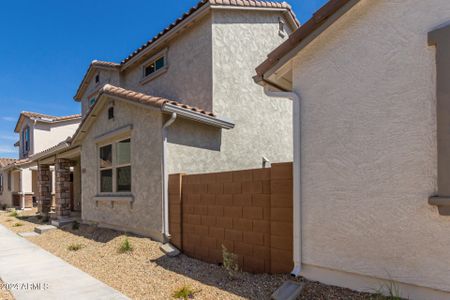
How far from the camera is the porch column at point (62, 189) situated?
45.2ft

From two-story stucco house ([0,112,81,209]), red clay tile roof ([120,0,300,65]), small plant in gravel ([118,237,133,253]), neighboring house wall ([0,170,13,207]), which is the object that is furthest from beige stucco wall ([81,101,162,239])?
neighboring house wall ([0,170,13,207])

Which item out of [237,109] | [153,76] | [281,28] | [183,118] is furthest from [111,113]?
[281,28]

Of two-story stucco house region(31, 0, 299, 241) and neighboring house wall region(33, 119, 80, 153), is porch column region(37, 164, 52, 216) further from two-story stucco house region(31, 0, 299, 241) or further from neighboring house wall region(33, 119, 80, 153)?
neighboring house wall region(33, 119, 80, 153)

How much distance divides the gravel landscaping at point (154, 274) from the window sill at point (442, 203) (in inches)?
57.8

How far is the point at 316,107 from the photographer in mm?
4840

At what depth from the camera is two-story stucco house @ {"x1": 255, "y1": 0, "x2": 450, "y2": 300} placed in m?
3.67

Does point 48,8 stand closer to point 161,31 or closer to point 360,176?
point 161,31

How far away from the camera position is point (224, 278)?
5.54 meters

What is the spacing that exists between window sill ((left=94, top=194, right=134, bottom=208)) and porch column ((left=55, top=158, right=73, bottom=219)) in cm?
386

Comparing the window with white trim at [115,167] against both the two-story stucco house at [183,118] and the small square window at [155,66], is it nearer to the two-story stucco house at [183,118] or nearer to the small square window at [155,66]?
the two-story stucco house at [183,118]

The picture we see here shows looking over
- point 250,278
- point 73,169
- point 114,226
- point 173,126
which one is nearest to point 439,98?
point 250,278

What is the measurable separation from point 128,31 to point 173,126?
32.7 feet

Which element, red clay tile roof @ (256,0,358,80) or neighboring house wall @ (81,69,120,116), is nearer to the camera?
red clay tile roof @ (256,0,358,80)

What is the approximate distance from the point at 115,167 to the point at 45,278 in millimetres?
4678
